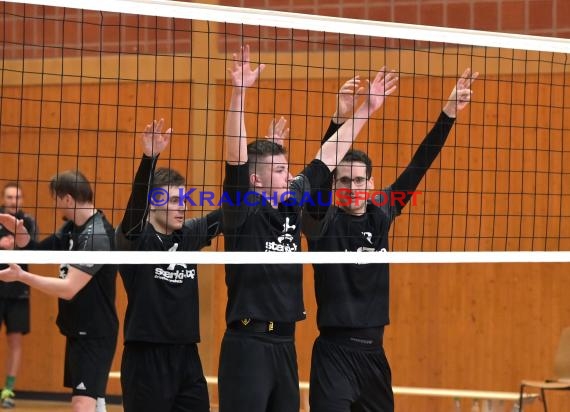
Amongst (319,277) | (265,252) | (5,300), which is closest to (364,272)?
(319,277)

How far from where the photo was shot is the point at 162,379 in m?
→ 5.18

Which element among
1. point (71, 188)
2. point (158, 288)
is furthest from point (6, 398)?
point (158, 288)

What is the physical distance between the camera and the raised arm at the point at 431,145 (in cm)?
577

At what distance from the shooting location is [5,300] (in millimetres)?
9953

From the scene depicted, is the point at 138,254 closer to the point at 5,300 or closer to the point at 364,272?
the point at 364,272

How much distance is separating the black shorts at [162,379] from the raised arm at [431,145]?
1.55m

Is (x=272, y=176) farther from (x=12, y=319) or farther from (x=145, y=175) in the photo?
(x=12, y=319)

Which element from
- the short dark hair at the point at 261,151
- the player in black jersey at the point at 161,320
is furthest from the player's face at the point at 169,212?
the short dark hair at the point at 261,151

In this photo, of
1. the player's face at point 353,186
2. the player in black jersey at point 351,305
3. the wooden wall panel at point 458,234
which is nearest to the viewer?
the player in black jersey at point 351,305

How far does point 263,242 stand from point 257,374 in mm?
697

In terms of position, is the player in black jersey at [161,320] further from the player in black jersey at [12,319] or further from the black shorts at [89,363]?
the player in black jersey at [12,319]

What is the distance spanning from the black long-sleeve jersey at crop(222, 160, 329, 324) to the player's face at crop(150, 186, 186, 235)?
355 millimetres

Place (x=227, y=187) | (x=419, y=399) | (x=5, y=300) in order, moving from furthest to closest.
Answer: (x=5, y=300) < (x=419, y=399) < (x=227, y=187)

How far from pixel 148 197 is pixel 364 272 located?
1296 millimetres
